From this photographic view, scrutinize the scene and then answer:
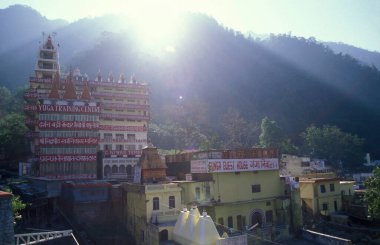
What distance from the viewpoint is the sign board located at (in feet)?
104

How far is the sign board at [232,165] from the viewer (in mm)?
31750

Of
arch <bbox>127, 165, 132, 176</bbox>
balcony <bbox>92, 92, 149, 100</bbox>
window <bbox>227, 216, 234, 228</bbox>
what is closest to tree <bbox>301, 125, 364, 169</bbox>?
balcony <bbox>92, 92, 149, 100</bbox>

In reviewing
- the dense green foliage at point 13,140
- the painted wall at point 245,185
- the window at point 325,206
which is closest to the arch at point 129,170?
the dense green foliage at point 13,140

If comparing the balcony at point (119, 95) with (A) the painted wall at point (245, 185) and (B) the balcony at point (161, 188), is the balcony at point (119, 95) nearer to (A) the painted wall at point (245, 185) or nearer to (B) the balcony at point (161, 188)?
(A) the painted wall at point (245, 185)

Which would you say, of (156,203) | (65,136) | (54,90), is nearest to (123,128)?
(65,136)

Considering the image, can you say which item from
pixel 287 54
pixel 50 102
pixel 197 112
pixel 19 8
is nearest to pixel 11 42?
pixel 19 8

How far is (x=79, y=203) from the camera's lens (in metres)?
32.0

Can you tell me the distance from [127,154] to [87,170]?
6185 millimetres

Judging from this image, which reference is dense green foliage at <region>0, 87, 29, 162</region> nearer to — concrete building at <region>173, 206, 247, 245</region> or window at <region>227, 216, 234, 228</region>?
window at <region>227, 216, 234, 228</region>

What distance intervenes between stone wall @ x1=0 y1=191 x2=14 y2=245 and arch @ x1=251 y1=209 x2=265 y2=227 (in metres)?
22.2

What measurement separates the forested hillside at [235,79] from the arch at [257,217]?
43.5 metres

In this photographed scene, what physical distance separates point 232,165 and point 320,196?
38.6 feet

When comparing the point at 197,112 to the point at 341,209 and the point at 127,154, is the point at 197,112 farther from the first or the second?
the point at 341,209

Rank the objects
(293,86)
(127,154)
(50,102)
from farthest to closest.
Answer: (293,86) < (127,154) < (50,102)
